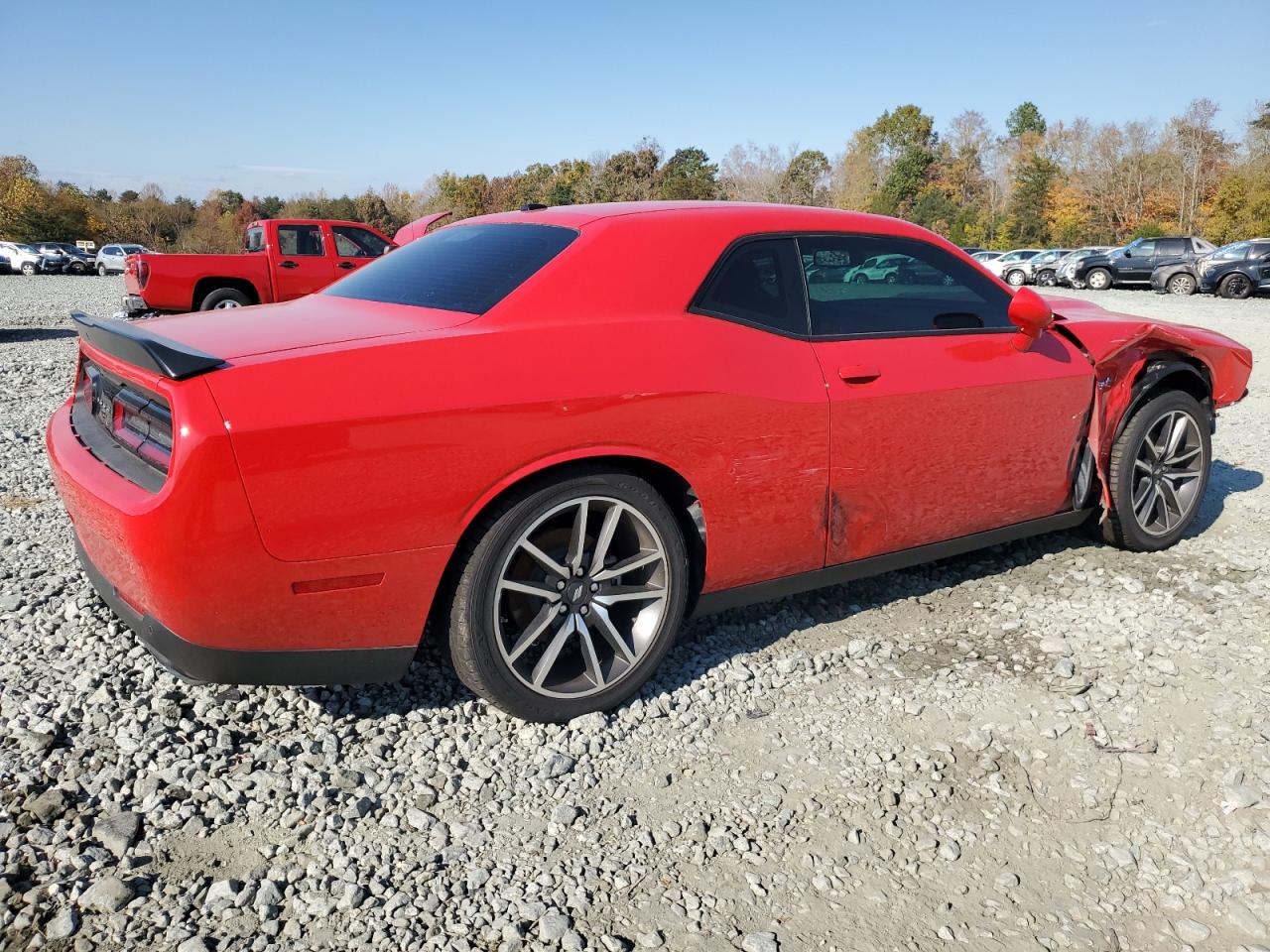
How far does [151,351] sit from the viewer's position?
2420 mm

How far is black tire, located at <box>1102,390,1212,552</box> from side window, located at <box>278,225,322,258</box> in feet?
40.2

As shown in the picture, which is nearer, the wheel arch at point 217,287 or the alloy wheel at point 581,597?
the alloy wheel at point 581,597

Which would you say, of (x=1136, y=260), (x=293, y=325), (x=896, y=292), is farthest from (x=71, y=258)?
(x=896, y=292)

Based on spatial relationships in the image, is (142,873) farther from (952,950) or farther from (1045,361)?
(1045,361)

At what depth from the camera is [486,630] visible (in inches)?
109

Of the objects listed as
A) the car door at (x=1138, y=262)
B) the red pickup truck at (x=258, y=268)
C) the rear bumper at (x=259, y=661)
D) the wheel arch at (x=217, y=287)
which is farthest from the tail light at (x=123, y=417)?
the car door at (x=1138, y=262)

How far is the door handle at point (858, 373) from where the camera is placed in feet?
10.9

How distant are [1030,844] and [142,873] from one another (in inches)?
86.3

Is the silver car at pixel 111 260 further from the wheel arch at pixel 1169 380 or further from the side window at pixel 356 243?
the wheel arch at pixel 1169 380

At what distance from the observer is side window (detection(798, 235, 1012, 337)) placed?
346 centimetres

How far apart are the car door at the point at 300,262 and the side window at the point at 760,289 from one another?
1159 centimetres

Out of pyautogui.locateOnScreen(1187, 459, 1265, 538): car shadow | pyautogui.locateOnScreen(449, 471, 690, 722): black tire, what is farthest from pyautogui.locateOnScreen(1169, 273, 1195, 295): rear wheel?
pyautogui.locateOnScreen(449, 471, 690, 722): black tire

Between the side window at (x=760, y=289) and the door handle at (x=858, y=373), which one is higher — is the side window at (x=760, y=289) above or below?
above

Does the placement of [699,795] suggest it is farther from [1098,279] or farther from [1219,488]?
[1098,279]
